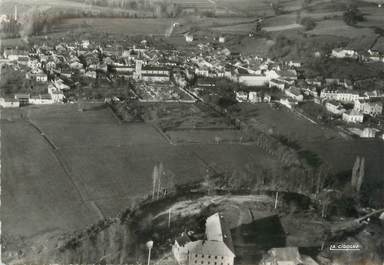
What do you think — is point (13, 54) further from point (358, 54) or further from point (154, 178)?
point (358, 54)

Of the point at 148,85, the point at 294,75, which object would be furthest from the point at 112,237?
the point at 294,75

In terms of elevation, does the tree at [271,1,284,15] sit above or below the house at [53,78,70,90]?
above

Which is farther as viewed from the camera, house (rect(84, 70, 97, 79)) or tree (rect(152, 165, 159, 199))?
house (rect(84, 70, 97, 79))

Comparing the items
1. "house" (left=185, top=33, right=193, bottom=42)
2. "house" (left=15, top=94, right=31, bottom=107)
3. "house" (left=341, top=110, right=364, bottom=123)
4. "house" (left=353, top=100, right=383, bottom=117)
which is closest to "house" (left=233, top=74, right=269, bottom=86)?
"house" (left=185, top=33, right=193, bottom=42)

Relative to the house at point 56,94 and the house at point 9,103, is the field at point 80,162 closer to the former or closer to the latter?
the house at point 9,103

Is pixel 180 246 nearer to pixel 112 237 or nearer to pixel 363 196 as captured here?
pixel 112 237

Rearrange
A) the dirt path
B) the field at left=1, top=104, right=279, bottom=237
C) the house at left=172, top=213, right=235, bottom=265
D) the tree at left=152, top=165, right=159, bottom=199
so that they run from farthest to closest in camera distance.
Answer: the dirt path → the tree at left=152, top=165, right=159, bottom=199 → the field at left=1, top=104, right=279, bottom=237 → the house at left=172, top=213, right=235, bottom=265

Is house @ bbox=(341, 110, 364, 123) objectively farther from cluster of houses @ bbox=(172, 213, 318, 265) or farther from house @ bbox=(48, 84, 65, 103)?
cluster of houses @ bbox=(172, 213, 318, 265)

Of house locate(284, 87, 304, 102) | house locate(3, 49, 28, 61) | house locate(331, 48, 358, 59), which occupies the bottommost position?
house locate(284, 87, 304, 102)
